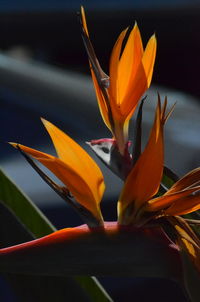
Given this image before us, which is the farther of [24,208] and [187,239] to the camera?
[24,208]

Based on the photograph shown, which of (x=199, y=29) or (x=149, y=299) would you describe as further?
(x=199, y=29)

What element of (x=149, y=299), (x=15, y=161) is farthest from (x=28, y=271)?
(x=15, y=161)

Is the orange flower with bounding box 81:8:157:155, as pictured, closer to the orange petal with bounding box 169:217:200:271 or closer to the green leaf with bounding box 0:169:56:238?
the orange petal with bounding box 169:217:200:271

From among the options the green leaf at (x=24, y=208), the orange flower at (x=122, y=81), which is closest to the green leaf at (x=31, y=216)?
the green leaf at (x=24, y=208)

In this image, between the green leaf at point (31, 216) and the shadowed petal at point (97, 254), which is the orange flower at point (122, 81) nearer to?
the shadowed petal at point (97, 254)

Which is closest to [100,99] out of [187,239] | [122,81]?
[122,81]

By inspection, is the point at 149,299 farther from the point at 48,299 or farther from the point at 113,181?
the point at 48,299

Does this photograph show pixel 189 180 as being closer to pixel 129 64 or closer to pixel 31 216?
pixel 129 64
